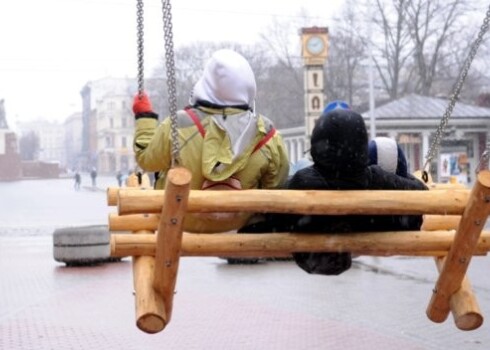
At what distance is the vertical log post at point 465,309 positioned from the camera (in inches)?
164

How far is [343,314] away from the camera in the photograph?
10.6m

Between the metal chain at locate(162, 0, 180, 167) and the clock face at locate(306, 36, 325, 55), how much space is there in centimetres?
2767

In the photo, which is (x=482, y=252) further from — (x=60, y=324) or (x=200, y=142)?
(x=60, y=324)

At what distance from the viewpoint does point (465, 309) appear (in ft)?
13.7

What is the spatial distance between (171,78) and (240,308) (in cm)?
761

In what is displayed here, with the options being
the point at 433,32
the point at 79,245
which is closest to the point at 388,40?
the point at 433,32

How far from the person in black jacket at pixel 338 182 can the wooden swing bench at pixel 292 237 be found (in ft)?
0.31

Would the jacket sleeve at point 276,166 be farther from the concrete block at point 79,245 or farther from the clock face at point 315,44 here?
the clock face at point 315,44

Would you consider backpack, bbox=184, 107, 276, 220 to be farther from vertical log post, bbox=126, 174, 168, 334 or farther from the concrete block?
the concrete block

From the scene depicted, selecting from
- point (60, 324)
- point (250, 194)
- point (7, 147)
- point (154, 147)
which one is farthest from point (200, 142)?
Answer: point (7, 147)

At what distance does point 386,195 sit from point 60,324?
23.0 ft

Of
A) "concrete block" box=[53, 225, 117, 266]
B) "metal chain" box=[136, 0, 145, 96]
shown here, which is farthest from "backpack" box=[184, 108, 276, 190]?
"concrete block" box=[53, 225, 117, 266]

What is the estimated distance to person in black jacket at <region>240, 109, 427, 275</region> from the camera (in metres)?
3.98

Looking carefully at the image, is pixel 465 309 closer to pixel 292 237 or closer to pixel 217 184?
pixel 292 237
